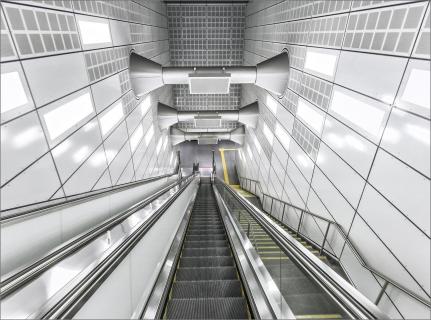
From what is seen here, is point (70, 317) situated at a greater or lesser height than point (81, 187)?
greater

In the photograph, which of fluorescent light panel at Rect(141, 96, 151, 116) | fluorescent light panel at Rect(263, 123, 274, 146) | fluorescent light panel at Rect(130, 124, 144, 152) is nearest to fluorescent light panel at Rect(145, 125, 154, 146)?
fluorescent light panel at Rect(130, 124, 144, 152)

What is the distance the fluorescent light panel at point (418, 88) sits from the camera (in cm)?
Result: 237

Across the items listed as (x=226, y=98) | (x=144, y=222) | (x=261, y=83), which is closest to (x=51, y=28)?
(x=144, y=222)

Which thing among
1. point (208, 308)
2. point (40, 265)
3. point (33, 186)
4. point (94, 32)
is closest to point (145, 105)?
point (94, 32)

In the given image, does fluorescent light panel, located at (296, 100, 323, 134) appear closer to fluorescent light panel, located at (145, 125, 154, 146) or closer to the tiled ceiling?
fluorescent light panel, located at (145, 125, 154, 146)

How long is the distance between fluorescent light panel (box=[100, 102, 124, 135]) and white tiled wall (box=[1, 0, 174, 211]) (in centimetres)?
2

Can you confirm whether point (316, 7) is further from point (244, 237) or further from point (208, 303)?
point (208, 303)

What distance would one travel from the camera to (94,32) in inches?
176

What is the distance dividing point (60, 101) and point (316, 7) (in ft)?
Result: 16.7

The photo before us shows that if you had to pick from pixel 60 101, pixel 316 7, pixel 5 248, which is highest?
pixel 316 7

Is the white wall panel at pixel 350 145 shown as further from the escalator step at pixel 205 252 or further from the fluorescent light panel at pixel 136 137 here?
the fluorescent light panel at pixel 136 137

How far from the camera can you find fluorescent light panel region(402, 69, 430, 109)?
7.79ft

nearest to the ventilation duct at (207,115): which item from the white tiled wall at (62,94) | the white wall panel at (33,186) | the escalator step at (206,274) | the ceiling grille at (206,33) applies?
the ceiling grille at (206,33)

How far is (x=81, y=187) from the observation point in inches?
163
